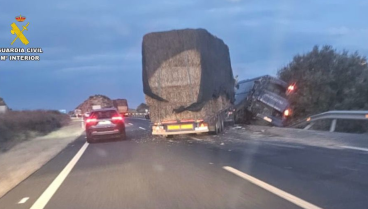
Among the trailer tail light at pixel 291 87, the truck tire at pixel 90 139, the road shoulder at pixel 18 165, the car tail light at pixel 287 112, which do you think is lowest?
the road shoulder at pixel 18 165

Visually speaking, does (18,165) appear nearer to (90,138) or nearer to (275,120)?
(90,138)

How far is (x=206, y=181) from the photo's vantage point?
37.0ft

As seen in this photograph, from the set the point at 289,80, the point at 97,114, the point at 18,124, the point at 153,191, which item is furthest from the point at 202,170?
the point at 18,124

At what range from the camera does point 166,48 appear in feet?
77.6

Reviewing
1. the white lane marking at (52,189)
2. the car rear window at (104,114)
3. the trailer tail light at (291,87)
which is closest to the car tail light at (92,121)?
the car rear window at (104,114)

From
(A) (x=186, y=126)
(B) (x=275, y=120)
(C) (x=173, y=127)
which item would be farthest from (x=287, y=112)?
(C) (x=173, y=127)

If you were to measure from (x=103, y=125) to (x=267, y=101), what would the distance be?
30.1ft

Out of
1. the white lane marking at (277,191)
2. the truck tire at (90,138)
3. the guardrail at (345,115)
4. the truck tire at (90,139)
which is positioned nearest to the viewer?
the white lane marking at (277,191)

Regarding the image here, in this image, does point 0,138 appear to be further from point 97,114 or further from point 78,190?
point 78,190

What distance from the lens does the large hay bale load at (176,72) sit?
2358cm

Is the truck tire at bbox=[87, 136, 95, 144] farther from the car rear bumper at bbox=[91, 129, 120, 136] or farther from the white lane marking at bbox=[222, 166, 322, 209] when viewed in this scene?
the white lane marking at bbox=[222, 166, 322, 209]

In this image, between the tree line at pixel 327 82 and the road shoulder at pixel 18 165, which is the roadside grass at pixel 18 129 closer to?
the road shoulder at pixel 18 165

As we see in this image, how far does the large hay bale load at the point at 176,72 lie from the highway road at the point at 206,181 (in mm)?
6254

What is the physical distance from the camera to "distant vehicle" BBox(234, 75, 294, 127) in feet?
95.2
